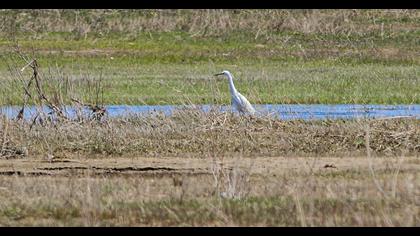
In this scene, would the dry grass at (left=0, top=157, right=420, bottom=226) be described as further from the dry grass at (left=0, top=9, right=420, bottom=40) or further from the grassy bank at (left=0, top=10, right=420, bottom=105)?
the dry grass at (left=0, top=9, right=420, bottom=40)

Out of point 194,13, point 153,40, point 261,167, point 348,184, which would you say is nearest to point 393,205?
point 348,184

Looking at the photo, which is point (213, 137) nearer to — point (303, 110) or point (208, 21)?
point (303, 110)

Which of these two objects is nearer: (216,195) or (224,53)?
(216,195)

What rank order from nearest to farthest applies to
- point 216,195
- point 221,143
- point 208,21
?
point 216,195 < point 221,143 < point 208,21

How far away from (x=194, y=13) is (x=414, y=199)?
996 inches

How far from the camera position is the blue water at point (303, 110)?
663 inches

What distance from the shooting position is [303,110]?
19219mm

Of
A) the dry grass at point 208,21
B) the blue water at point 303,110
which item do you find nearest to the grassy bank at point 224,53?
the dry grass at point 208,21

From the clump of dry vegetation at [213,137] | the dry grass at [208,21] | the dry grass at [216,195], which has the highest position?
the dry grass at [216,195]

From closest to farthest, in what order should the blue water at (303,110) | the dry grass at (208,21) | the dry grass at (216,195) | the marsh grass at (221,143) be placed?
the dry grass at (216,195)
the marsh grass at (221,143)
the blue water at (303,110)
the dry grass at (208,21)

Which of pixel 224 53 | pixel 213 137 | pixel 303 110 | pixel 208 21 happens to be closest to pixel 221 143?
pixel 213 137

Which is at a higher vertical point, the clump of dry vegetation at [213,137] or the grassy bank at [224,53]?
the clump of dry vegetation at [213,137]

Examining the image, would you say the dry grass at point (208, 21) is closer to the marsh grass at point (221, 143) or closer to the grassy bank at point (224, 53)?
the grassy bank at point (224, 53)

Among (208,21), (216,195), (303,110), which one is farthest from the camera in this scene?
(208,21)
